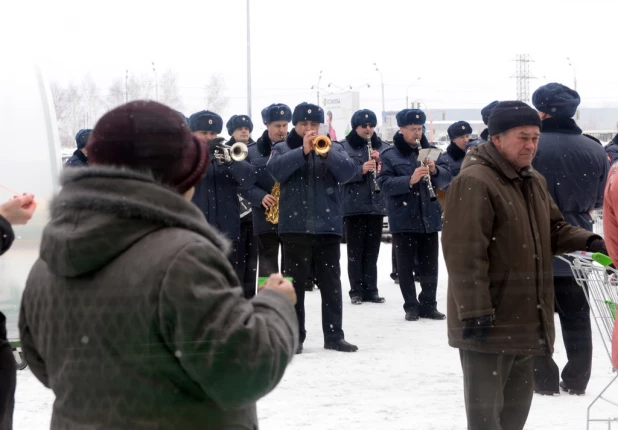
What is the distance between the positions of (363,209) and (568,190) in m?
3.96

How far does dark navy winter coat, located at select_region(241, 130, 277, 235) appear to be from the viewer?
8602 mm

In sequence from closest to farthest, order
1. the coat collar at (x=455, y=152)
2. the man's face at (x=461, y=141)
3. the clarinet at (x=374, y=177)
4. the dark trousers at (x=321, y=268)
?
the dark trousers at (x=321, y=268) < the clarinet at (x=374, y=177) < the coat collar at (x=455, y=152) < the man's face at (x=461, y=141)

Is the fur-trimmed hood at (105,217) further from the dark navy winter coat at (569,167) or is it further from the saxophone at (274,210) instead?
the saxophone at (274,210)

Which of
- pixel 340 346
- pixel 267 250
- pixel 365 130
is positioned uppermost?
pixel 365 130

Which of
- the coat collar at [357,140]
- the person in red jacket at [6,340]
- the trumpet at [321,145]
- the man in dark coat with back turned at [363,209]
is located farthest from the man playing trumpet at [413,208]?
the person in red jacket at [6,340]

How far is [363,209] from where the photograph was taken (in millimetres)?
9844

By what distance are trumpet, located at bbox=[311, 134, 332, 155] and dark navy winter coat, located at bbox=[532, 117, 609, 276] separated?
5.92 ft

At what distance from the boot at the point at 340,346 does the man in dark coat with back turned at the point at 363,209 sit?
2456 millimetres

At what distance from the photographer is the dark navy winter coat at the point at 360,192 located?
982 cm

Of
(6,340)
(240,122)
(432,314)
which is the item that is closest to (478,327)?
(6,340)

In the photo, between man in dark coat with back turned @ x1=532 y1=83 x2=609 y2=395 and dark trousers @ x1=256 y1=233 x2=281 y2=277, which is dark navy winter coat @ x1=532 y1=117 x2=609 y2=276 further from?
dark trousers @ x1=256 y1=233 x2=281 y2=277

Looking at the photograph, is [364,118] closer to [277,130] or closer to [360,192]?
[360,192]

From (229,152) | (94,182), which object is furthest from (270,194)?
(94,182)

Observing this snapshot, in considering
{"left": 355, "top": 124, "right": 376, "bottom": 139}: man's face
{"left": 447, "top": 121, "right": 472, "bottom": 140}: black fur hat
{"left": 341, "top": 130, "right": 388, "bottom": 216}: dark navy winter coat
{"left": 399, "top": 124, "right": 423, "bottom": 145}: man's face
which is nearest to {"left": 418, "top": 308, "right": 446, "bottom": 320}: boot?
{"left": 341, "top": 130, "right": 388, "bottom": 216}: dark navy winter coat
